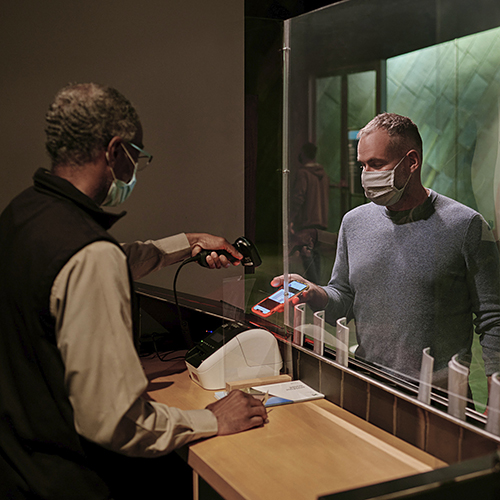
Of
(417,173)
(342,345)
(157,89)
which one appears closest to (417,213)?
(417,173)

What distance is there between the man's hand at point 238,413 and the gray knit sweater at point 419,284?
0.36 metres

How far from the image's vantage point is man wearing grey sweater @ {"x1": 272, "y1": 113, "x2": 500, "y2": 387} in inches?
50.1

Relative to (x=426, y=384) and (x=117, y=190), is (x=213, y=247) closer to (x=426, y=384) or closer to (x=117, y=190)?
(x=117, y=190)

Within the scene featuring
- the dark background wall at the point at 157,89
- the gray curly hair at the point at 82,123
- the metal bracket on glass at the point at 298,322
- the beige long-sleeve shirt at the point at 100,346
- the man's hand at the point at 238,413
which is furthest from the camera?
the dark background wall at the point at 157,89

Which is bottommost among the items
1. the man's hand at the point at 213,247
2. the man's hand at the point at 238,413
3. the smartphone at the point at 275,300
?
the man's hand at the point at 238,413

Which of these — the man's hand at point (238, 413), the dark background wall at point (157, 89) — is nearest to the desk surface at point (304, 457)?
the man's hand at point (238, 413)

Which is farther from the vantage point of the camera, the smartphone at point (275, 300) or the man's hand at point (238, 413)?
the smartphone at point (275, 300)

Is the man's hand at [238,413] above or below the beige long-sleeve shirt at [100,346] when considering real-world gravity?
below

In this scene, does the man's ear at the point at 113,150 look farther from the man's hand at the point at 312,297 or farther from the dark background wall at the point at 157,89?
the dark background wall at the point at 157,89

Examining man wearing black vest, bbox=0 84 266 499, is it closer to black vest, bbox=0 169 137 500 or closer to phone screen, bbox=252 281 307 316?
black vest, bbox=0 169 137 500

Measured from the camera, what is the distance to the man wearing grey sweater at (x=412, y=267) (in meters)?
1.27

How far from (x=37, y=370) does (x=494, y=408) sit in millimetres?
907

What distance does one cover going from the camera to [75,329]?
939mm

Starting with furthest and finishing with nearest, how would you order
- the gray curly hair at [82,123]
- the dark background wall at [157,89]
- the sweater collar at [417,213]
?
the dark background wall at [157,89] → the sweater collar at [417,213] → the gray curly hair at [82,123]
